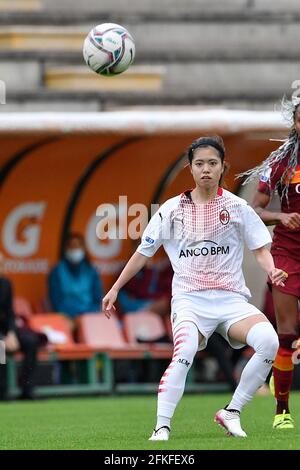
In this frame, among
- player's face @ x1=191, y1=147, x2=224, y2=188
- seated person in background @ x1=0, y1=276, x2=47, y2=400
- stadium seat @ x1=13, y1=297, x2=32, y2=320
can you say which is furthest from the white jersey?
stadium seat @ x1=13, y1=297, x2=32, y2=320

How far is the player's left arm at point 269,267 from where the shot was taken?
913cm

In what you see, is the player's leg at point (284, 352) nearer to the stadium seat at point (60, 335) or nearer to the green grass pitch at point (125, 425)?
the green grass pitch at point (125, 425)

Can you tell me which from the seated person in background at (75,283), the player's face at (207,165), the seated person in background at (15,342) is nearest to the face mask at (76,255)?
the seated person in background at (75,283)

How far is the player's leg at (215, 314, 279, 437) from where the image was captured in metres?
9.05

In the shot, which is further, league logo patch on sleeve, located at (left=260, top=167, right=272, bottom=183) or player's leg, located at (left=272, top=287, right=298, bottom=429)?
league logo patch on sleeve, located at (left=260, top=167, right=272, bottom=183)

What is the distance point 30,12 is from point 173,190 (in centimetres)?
392

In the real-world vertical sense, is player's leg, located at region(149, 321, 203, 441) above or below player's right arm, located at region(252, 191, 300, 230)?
below

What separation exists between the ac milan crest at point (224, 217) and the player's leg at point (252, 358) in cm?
62

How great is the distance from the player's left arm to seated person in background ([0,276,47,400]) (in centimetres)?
702

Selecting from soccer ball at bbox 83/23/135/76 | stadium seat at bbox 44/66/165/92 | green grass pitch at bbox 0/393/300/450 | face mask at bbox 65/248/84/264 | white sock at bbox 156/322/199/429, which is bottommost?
green grass pitch at bbox 0/393/300/450

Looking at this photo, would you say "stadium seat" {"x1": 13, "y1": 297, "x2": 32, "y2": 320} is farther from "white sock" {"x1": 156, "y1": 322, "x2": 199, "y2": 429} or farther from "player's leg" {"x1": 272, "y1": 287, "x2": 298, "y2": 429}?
"white sock" {"x1": 156, "y1": 322, "x2": 199, "y2": 429}

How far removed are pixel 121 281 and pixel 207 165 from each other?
889 mm

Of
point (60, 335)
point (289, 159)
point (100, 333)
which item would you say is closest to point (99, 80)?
point (100, 333)

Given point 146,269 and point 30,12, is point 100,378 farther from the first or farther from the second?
point 30,12
